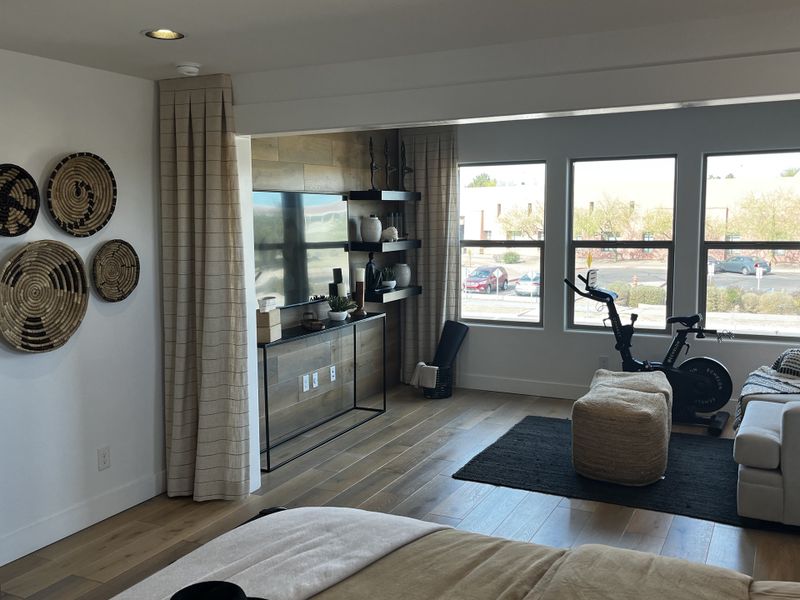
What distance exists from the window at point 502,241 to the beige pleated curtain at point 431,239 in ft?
0.58

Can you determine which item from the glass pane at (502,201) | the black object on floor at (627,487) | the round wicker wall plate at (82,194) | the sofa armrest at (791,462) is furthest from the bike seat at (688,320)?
the round wicker wall plate at (82,194)

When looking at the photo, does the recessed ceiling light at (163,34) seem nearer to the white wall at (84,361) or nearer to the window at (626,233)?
the white wall at (84,361)

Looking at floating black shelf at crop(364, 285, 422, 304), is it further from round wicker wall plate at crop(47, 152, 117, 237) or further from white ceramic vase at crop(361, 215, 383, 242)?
round wicker wall plate at crop(47, 152, 117, 237)

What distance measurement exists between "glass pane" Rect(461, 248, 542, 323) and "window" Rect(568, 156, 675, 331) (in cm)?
36

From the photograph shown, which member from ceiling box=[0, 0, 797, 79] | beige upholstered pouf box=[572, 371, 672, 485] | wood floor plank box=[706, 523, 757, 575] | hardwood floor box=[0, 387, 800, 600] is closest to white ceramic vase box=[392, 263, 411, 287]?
hardwood floor box=[0, 387, 800, 600]

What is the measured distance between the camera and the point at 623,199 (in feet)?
20.0

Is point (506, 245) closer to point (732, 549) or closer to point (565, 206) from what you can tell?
point (565, 206)

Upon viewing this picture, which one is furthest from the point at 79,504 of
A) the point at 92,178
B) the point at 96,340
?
the point at 92,178

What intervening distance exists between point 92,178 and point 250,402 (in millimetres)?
1519

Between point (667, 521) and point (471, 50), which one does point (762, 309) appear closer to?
point (667, 521)

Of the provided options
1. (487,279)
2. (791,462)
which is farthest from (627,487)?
(487,279)

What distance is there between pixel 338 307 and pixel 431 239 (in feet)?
5.17

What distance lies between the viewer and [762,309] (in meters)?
5.77

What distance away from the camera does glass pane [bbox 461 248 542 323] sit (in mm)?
6527
